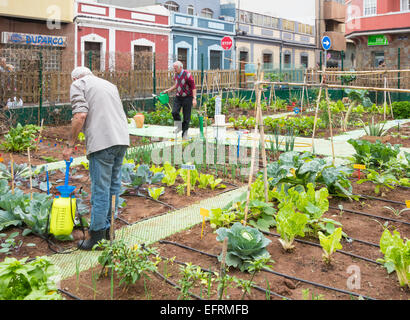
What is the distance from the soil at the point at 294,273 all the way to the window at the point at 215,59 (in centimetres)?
2467

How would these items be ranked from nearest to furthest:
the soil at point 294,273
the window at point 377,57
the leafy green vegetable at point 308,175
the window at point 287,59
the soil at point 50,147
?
the soil at point 294,273 → the leafy green vegetable at point 308,175 → the soil at point 50,147 → the window at point 377,57 → the window at point 287,59

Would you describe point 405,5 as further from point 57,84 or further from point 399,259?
point 399,259

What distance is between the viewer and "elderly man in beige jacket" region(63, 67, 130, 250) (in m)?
3.72

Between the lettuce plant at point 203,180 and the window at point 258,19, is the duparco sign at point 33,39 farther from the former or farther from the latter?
the window at point 258,19

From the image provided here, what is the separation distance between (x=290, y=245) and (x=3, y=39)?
56.0 ft

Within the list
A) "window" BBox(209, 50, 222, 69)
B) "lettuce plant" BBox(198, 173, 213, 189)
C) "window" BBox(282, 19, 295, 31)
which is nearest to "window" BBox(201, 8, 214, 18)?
"window" BBox(209, 50, 222, 69)

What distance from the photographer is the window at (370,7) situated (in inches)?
1023

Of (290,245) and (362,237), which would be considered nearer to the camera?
(290,245)

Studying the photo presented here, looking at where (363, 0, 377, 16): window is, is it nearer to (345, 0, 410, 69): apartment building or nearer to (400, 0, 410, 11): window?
(345, 0, 410, 69): apartment building

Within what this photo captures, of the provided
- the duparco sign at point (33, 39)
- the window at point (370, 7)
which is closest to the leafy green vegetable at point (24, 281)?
the duparco sign at point (33, 39)

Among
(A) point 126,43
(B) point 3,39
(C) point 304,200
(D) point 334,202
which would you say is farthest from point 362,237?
(A) point 126,43

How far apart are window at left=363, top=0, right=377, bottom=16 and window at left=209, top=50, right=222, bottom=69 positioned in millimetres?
8913
